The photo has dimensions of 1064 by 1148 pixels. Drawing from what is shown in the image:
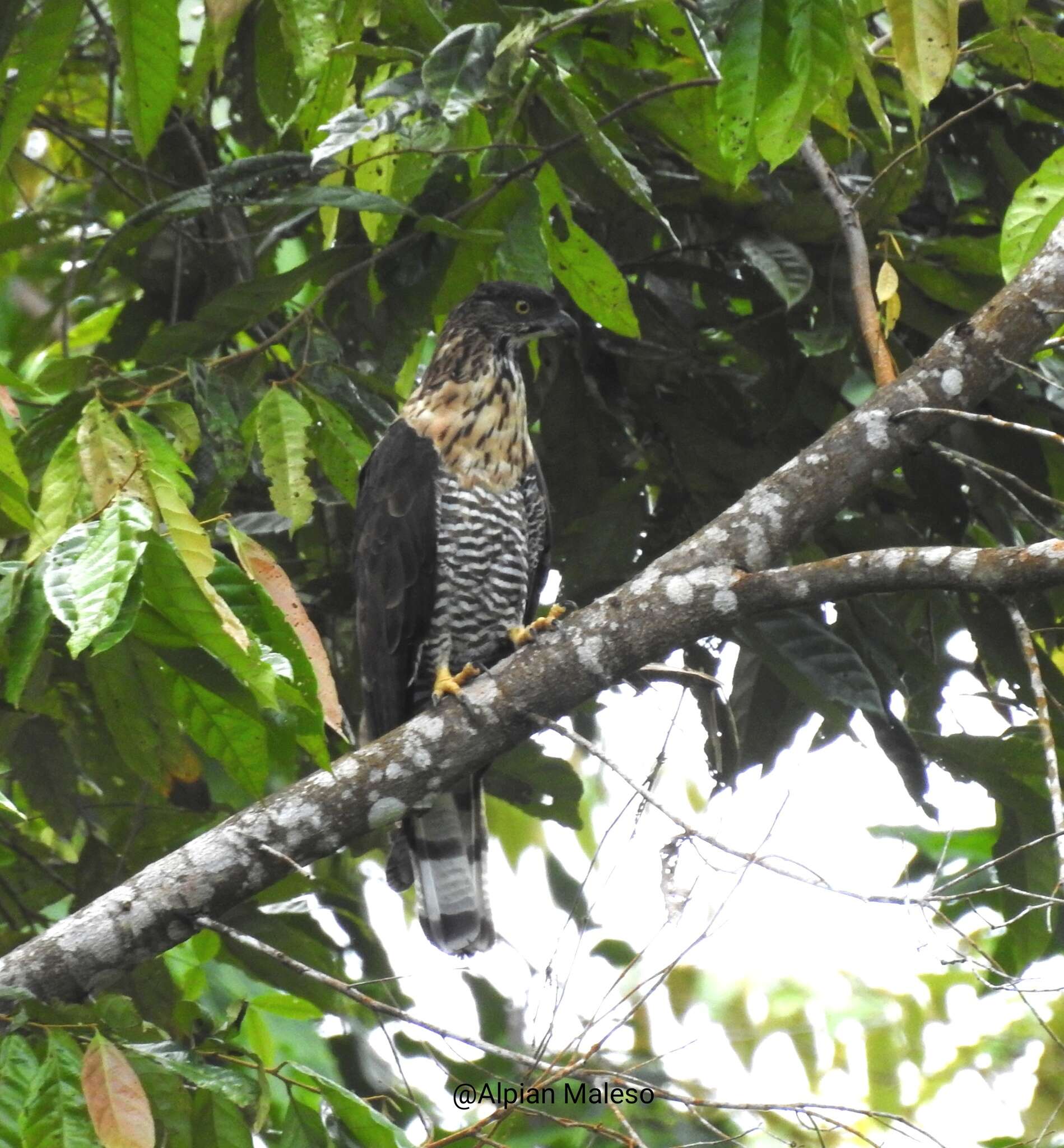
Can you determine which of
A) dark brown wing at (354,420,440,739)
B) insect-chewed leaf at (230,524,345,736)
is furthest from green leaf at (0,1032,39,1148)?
dark brown wing at (354,420,440,739)

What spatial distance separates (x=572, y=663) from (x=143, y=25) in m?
1.31

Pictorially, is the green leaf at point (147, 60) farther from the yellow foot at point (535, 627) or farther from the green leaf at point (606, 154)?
the yellow foot at point (535, 627)

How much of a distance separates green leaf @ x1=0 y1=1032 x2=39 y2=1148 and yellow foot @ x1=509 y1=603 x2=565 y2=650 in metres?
1.28

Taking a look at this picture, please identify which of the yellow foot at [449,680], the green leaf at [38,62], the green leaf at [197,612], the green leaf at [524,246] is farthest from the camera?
the yellow foot at [449,680]

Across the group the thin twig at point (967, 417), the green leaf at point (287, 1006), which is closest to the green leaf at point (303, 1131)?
the green leaf at point (287, 1006)

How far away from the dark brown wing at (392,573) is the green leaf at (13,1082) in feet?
5.41

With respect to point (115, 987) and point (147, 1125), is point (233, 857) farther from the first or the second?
point (115, 987)

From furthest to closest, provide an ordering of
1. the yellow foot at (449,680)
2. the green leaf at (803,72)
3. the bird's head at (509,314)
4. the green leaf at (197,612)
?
the bird's head at (509,314) → the yellow foot at (449,680) → the green leaf at (803,72) → the green leaf at (197,612)

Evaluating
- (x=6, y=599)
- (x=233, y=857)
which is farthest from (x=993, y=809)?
(x=6, y=599)

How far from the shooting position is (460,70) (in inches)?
87.4

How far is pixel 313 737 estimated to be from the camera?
2041 mm

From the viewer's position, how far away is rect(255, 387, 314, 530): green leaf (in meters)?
2.67

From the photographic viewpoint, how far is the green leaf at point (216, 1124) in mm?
2221

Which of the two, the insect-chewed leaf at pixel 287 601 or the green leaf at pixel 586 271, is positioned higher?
the green leaf at pixel 586 271
